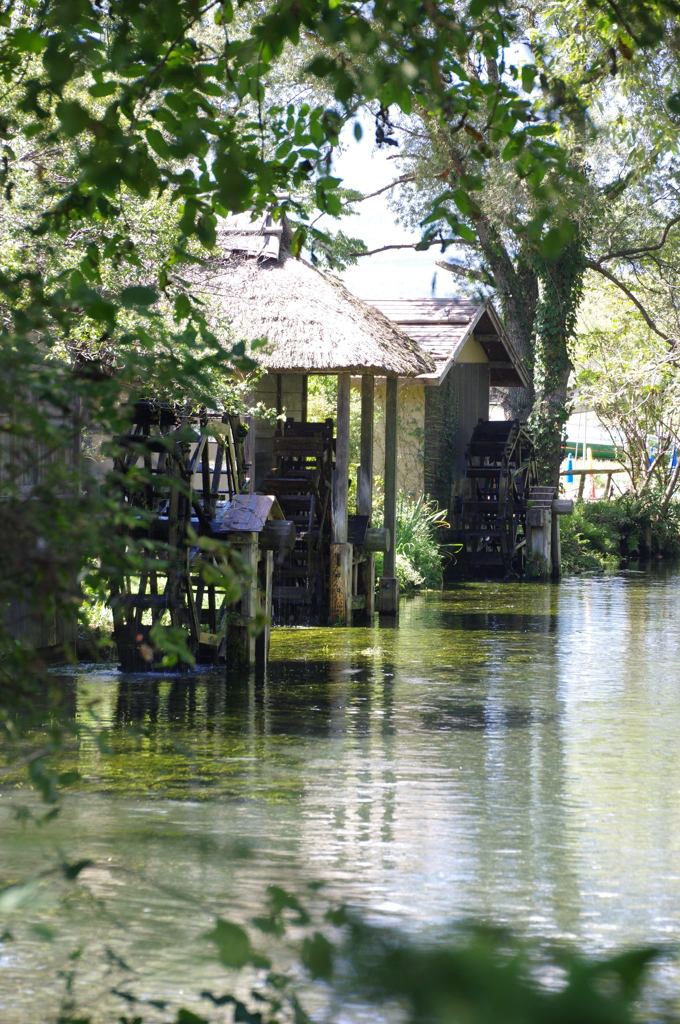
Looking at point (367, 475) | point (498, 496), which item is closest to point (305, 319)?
point (367, 475)

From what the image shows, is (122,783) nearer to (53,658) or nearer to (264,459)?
(53,658)

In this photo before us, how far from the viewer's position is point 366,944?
5.76 ft

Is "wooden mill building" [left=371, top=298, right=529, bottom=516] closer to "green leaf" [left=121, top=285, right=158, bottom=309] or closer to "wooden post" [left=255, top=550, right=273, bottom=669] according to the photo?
"wooden post" [left=255, top=550, right=273, bottom=669]

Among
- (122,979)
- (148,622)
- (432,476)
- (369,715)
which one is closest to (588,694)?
(369,715)

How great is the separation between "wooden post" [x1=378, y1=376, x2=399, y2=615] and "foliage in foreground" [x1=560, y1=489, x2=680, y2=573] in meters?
9.40

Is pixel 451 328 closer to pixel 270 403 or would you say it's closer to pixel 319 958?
pixel 270 403

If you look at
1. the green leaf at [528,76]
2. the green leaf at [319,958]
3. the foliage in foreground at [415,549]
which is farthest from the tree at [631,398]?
the green leaf at [319,958]

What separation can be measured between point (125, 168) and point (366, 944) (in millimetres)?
1734

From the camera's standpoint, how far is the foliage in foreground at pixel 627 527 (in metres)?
24.9

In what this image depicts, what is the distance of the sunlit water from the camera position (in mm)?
4625

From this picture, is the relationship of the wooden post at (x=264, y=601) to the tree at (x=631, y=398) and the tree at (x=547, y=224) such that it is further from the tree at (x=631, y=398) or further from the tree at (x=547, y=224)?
the tree at (x=631, y=398)

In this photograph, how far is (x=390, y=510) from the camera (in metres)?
15.3

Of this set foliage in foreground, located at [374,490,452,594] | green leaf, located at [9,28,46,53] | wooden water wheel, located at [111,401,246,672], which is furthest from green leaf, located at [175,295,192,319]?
foliage in foreground, located at [374,490,452,594]

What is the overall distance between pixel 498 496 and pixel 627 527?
6.06 meters
